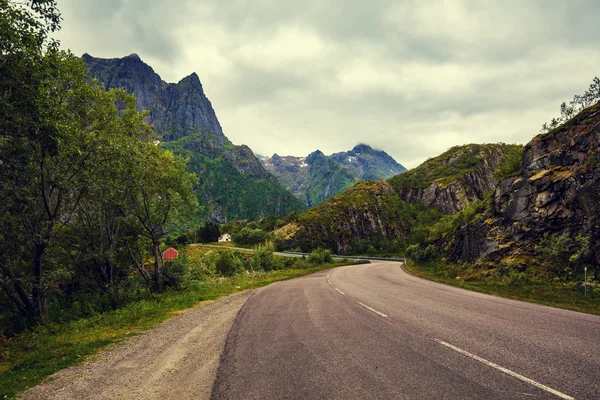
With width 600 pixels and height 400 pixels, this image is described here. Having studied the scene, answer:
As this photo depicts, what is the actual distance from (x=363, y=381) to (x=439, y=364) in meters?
1.61

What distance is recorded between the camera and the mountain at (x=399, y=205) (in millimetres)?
85188

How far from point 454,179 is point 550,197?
102m

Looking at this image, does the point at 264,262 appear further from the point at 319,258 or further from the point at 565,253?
the point at 565,253

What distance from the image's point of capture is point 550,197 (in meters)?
18.8

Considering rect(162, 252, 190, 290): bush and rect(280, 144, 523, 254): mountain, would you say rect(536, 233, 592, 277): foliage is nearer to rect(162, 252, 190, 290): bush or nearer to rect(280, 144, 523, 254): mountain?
rect(162, 252, 190, 290): bush

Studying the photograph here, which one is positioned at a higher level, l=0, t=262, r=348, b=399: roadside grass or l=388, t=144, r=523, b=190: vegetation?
l=388, t=144, r=523, b=190: vegetation

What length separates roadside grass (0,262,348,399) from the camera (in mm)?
7051

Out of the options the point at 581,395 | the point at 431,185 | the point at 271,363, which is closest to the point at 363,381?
the point at 271,363

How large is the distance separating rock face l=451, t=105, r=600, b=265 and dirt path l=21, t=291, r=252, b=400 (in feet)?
62.7

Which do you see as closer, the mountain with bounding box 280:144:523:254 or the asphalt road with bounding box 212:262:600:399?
the asphalt road with bounding box 212:262:600:399

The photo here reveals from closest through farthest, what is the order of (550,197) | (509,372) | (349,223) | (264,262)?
(509,372) < (550,197) < (264,262) < (349,223)

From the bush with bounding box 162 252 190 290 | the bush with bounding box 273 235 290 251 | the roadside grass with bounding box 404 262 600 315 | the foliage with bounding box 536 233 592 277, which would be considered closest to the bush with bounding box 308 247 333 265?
the bush with bounding box 273 235 290 251

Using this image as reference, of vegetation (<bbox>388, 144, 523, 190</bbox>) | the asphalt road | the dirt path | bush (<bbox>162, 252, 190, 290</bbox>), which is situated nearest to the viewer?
the asphalt road

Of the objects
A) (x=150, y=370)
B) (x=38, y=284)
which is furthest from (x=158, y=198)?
(x=150, y=370)
